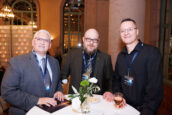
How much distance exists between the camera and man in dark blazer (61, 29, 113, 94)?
242cm

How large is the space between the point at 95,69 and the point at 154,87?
1.03 m

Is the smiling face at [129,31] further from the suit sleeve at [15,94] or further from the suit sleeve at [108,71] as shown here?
the suit sleeve at [15,94]

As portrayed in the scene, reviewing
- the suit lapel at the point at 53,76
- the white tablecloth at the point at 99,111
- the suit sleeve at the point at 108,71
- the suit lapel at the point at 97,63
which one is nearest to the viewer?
the white tablecloth at the point at 99,111

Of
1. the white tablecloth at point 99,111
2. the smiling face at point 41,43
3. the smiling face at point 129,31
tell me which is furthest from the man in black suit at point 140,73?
the smiling face at point 41,43

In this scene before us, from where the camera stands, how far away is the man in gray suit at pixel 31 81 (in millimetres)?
1636

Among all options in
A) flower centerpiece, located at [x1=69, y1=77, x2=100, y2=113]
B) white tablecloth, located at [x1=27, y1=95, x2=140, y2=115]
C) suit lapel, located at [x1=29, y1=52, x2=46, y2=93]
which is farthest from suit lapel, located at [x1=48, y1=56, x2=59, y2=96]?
flower centerpiece, located at [x1=69, y1=77, x2=100, y2=113]

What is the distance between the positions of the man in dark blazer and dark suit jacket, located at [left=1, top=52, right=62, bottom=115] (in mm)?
643

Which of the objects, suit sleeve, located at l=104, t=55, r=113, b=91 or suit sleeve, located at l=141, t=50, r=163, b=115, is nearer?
suit sleeve, located at l=141, t=50, r=163, b=115

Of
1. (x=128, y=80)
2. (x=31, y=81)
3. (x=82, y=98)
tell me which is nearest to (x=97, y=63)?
(x=128, y=80)

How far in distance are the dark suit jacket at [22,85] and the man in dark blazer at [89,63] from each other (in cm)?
64

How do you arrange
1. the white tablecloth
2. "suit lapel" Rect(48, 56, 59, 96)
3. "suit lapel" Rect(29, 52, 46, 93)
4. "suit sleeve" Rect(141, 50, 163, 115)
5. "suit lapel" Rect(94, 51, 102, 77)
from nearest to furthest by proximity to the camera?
the white tablecloth < "suit sleeve" Rect(141, 50, 163, 115) < "suit lapel" Rect(29, 52, 46, 93) < "suit lapel" Rect(48, 56, 59, 96) < "suit lapel" Rect(94, 51, 102, 77)

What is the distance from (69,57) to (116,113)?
145 cm

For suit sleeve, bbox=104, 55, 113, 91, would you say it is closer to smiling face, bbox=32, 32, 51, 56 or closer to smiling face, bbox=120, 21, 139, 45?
smiling face, bbox=120, 21, 139, 45

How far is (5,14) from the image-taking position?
970cm
